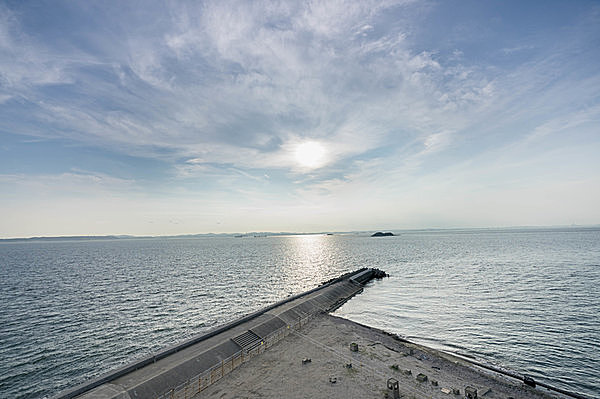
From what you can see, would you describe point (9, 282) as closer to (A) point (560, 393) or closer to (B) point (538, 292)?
(A) point (560, 393)

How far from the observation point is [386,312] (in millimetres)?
56688

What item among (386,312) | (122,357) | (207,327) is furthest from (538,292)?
(122,357)

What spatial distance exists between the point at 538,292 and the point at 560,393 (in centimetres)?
4749

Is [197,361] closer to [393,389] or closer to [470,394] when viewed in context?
[393,389]

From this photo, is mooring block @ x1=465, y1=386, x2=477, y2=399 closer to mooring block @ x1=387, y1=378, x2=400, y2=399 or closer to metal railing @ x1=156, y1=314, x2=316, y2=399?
mooring block @ x1=387, y1=378, x2=400, y2=399

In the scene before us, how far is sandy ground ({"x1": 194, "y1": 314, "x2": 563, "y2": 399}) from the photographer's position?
82.5 ft

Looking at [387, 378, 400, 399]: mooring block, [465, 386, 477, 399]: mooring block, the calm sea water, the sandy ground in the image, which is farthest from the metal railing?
[465, 386, 477, 399]: mooring block

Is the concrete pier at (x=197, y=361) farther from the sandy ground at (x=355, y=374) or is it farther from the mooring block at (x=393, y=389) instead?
the mooring block at (x=393, y=389)

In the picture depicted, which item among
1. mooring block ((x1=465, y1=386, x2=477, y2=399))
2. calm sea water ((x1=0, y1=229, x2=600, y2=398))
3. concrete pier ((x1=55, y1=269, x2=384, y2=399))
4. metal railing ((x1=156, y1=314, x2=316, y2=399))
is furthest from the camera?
calm sea water ((x1=0, y1=229, x2=600, y2=398))

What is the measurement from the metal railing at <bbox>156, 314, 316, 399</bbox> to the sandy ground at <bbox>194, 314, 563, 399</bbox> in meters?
0.81

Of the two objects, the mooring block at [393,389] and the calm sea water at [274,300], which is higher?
the mooring block at [393,389]

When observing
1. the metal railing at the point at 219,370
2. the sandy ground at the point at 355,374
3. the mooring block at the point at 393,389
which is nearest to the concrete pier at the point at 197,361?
the metal railing at the point at 219,370

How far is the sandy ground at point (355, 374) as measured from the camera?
25.2 meters

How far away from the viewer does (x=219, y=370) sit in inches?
1187
